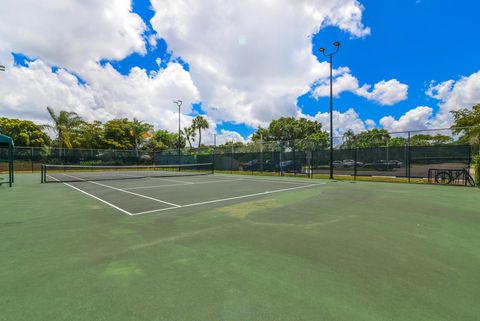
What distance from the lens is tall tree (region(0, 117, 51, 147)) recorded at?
34.6 m

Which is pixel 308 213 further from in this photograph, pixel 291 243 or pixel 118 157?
pixel 118 157

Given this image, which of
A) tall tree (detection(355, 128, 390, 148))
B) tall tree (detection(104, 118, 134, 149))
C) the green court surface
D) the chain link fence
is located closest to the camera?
the green court surface

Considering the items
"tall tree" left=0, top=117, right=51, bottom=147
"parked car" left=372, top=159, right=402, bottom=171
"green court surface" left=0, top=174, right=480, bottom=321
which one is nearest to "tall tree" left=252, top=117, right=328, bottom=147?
"parked car" left=372, top=159, right=402, bottom=171

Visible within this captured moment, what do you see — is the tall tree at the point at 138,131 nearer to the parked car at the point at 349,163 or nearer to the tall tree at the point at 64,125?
the tall tree at the point at 64,125

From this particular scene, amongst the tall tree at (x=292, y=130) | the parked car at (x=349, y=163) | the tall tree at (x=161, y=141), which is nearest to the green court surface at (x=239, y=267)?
the parked car at (x=349, y=163)

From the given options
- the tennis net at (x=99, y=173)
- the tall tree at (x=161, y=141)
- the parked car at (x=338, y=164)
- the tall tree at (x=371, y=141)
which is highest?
the tall tree at (x=161, y=141)

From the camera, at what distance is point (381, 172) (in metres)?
16.5

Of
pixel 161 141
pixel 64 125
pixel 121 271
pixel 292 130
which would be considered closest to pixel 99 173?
pixel 64 125

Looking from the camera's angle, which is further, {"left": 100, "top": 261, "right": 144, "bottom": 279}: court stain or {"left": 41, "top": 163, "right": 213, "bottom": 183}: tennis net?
{"left": 41, "top": 163, "right": 213, "bottom": 183}: tennis net

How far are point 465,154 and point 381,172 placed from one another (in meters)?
4.56

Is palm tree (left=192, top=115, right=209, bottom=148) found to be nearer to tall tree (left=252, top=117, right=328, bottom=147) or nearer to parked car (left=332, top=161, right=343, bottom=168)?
tall tree (left=252, top=117, right=328, bottom=147)

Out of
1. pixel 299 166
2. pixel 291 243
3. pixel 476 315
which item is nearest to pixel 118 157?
pixel 299 166

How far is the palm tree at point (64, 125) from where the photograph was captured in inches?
1332

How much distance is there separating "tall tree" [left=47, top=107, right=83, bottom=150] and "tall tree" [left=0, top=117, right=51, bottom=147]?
13.1 feet
